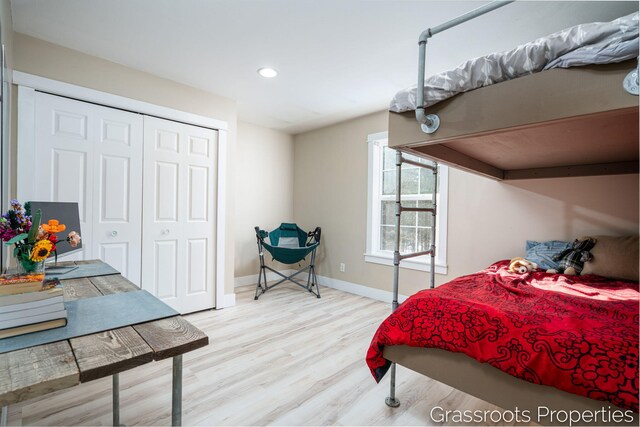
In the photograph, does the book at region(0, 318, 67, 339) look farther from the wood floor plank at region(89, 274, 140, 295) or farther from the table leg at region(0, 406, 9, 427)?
the table leg at region(0, 406, 9, 427)

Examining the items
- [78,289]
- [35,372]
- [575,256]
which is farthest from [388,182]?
[35,372]

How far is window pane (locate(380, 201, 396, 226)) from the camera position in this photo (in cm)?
395

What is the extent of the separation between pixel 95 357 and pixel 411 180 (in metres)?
3.45

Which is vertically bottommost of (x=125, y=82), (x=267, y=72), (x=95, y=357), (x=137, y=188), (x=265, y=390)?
(x=265, y=390)

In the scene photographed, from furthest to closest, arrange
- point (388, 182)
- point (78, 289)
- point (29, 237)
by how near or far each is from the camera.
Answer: point (388, 182) → point (78, 289) → point (29, 237)

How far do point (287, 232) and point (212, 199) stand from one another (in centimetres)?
134

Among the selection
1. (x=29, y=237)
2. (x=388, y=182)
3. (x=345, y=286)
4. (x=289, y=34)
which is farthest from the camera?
(x=345, y=286)

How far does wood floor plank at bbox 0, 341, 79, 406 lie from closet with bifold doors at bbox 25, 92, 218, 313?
2172mm

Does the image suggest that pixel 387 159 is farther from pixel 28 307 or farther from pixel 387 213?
pixel 28 307

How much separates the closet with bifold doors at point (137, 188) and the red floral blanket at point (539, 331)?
2.28 metres

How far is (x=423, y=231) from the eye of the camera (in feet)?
11.7

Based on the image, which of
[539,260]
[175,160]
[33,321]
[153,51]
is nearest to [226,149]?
[175,160]

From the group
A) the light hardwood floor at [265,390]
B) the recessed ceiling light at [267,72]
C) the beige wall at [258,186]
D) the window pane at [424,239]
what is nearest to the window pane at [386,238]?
the window pane at [424,239]

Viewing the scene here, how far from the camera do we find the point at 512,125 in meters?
1.10
